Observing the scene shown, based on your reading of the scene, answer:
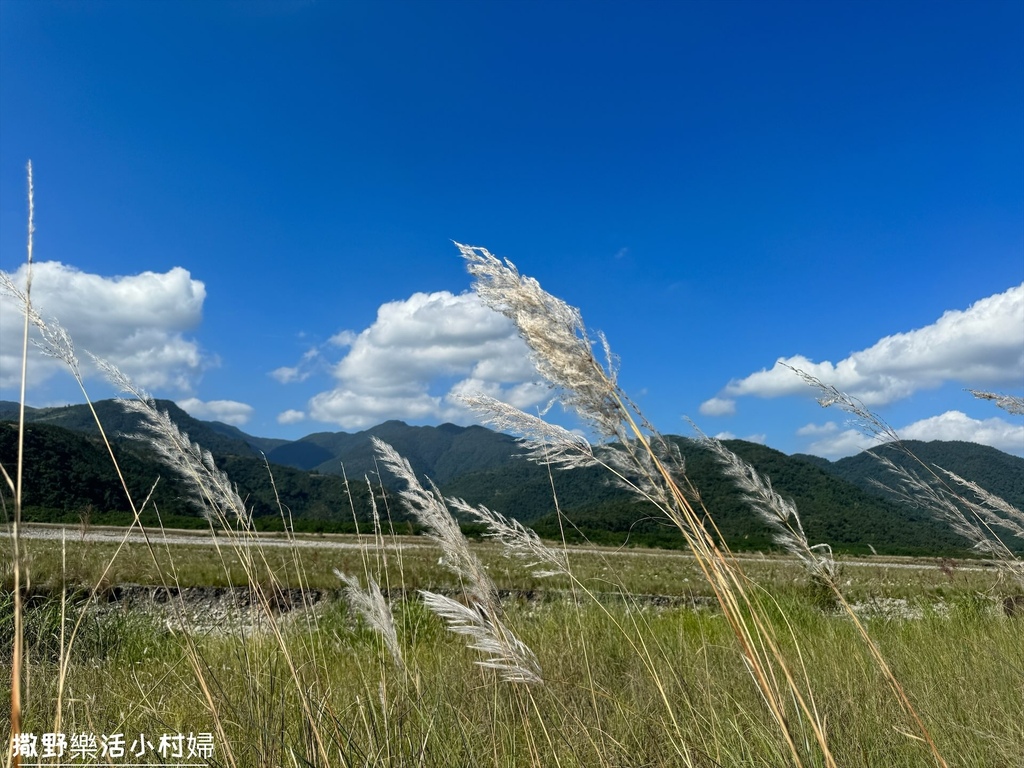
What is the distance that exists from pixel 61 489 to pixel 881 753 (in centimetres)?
3441

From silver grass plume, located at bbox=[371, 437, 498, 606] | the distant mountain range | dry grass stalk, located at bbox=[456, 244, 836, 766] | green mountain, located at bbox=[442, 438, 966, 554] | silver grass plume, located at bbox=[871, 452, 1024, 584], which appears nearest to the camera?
dry grass stalk, located at bbox=[456, 244, 836, 766]

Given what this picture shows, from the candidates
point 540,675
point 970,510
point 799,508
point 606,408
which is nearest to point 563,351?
point 606,408

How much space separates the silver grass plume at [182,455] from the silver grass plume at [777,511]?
5.08ft

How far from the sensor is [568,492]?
97.5 meters

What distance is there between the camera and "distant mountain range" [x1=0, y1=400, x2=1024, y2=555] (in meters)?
2.79

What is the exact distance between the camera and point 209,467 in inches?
84.9

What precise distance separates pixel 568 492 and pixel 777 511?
97.3 m

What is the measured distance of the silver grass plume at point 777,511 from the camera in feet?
6.11

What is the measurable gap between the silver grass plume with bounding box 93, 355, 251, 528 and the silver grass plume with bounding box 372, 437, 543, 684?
0.52 metres

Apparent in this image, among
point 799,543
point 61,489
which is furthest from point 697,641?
point 61,489

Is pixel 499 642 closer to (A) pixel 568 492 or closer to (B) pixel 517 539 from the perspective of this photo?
(B) pixel 517 539

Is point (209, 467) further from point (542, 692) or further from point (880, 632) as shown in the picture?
point (880, 632)

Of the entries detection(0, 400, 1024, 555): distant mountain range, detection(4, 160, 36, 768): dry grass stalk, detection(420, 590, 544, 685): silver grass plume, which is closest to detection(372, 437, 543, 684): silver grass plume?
detection(420, 590, 544, 685): silver grass plume

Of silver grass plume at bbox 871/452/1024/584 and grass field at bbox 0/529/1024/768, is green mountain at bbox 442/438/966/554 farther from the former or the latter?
silver grass plume at bbox 871/452/1024/584
